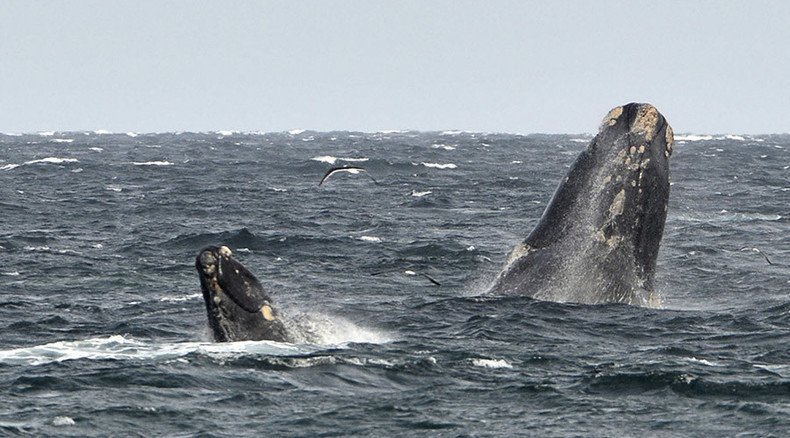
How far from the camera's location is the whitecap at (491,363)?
61.9 ft

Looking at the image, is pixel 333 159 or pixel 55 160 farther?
pixel 333 159

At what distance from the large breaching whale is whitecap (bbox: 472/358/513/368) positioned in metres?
2.21

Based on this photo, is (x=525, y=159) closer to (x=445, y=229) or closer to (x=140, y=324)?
(x=445, y=229)

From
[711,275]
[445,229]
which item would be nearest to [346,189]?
[445,229]

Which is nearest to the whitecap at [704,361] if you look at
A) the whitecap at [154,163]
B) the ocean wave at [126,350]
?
the ocean wave at [126,350]

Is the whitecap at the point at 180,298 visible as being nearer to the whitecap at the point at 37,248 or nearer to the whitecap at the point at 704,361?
the whitecap at the point at 37,248

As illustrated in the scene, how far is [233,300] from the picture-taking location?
55.7ft

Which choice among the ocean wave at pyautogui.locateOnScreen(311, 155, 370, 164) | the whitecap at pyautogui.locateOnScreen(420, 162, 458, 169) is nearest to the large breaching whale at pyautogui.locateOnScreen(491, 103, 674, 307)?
the whitecap at pyautogui.locateOnScreen(420, 162, 458, 169)

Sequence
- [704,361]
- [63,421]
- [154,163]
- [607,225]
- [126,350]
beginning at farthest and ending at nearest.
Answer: [154,163] < [607,225] < [126,350] < [704,361] < [63,421]

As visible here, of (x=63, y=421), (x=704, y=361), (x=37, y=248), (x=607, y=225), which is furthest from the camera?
(x=37, y=248)

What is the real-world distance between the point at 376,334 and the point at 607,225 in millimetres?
3984

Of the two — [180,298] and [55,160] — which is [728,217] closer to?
[180,298]

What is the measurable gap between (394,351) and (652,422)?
5022 millimetres

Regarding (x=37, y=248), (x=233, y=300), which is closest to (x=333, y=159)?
(x=37, y=248)
